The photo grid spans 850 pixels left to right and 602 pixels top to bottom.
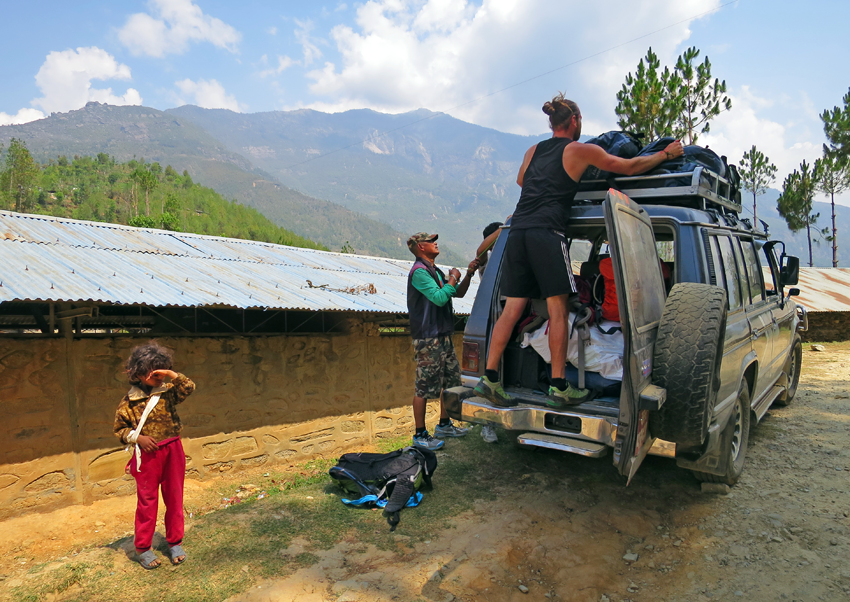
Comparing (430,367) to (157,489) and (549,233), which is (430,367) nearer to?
(549,233)

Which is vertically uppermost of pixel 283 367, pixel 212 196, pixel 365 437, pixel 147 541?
pixel 212 196

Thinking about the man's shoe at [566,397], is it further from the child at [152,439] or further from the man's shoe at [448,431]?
the man's shoe at [448,431]

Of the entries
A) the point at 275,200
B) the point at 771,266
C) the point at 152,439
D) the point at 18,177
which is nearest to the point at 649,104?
the point at 771,266

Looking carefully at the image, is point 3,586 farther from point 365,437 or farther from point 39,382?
point 365,437

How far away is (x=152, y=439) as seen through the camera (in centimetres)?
315

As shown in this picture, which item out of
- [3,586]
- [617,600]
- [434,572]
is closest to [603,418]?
[617,600]

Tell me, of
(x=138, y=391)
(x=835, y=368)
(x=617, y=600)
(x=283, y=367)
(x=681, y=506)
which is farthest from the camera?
(x=835, y=368)

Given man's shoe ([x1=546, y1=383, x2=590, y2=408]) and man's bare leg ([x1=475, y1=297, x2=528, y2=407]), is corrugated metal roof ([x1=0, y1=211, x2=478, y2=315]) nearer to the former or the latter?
man's bare leg ([x1=475, y1=297, x2=528, y2=407])

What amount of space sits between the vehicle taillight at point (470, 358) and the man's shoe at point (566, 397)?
0.66m

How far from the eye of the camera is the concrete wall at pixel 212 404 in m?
4.61

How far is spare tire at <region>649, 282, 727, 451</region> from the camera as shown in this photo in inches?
113

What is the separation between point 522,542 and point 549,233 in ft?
6.64

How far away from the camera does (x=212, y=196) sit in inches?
3041

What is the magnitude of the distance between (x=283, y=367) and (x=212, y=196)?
78.8 metres
